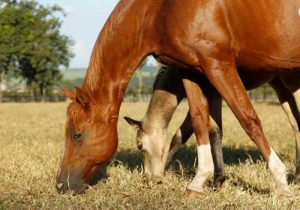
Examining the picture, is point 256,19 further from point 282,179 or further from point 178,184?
point 178,184

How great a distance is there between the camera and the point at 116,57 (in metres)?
5.65

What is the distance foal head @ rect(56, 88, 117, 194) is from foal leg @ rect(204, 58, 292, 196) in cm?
145

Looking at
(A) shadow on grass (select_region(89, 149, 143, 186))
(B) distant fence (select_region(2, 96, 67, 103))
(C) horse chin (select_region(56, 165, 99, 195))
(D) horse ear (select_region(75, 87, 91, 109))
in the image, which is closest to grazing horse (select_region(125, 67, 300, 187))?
(A) shadow on grass (select_region(89, 149, 143, 186))

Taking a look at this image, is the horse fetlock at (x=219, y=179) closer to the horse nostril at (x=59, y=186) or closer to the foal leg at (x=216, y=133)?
the foal leg at (x=216, y=133)

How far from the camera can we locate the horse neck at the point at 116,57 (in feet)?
18.4

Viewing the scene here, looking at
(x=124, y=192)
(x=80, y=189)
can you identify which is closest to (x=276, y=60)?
(x=124, y=192)

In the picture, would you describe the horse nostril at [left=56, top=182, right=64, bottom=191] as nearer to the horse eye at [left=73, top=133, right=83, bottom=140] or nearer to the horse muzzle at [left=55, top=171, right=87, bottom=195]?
the horse muzzle at [left=55, top=171, right=87, bottom=195]

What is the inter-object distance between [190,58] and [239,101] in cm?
69

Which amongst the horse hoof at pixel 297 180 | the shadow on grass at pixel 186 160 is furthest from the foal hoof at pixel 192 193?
the horse hoof at pixel 297 180

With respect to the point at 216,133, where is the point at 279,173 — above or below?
below

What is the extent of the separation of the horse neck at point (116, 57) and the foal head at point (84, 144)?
0.17m

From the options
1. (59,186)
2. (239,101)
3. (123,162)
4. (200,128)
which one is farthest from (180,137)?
(59,186)

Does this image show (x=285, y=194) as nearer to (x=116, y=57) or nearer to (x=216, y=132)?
(x=216, y=132)

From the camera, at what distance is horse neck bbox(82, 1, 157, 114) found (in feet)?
18.4
